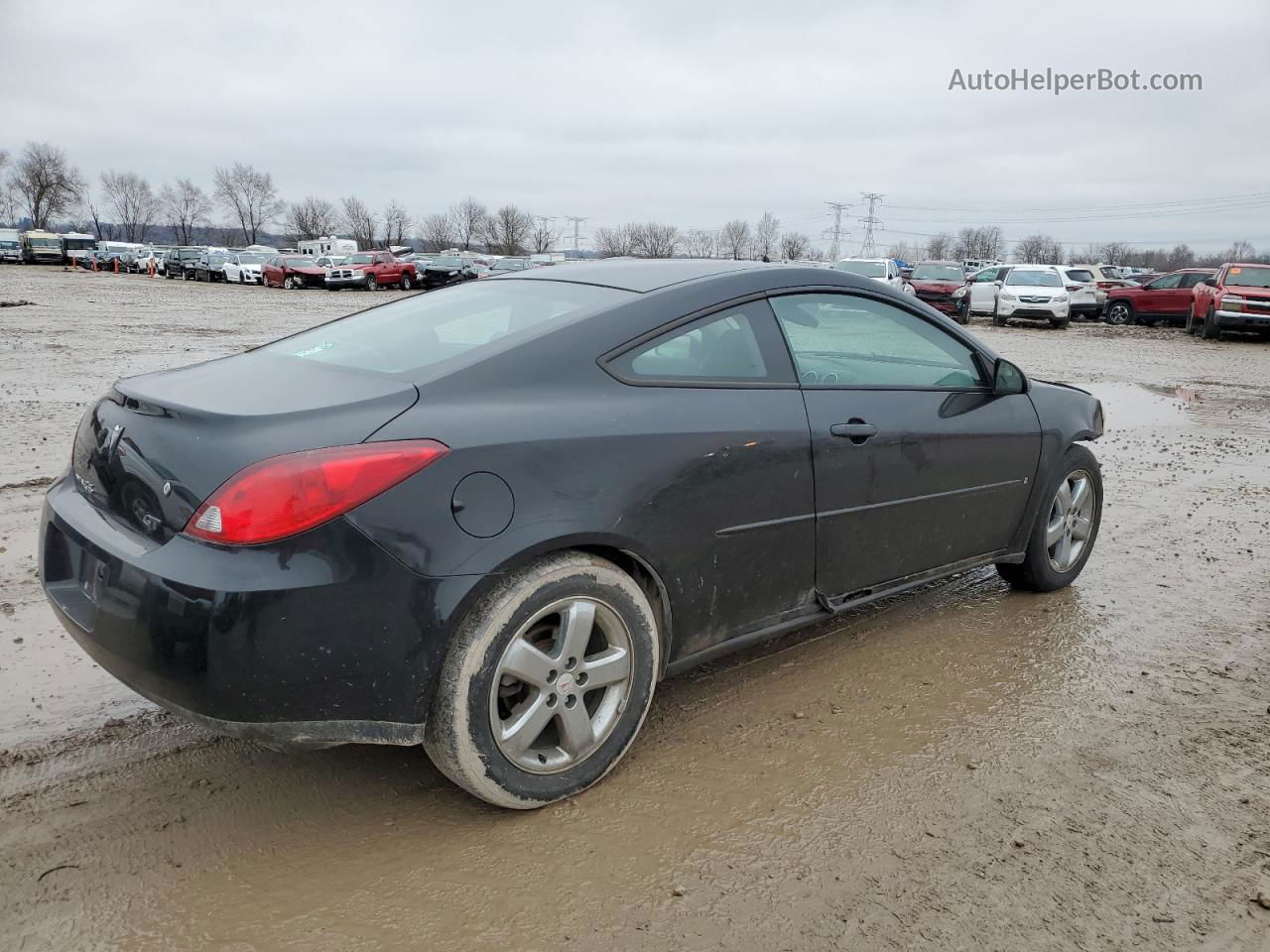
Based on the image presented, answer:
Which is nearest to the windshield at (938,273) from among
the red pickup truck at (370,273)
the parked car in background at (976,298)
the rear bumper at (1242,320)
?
the parked car in background at (976,298)

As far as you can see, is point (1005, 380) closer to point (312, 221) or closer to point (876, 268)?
point (876, 268)

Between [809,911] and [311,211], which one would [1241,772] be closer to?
[809,911]

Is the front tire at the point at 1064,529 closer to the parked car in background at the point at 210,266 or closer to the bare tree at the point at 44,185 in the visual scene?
the parked car in background at the point at 210,266

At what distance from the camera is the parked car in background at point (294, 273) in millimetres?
39750

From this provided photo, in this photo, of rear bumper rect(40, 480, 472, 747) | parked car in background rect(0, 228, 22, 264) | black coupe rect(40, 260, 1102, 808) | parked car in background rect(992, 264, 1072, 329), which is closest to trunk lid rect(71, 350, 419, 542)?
black coupe rect(40, 260, 1102, 808)

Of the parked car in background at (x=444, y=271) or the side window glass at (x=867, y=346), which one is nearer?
the side window glass at (x=867, y=346)

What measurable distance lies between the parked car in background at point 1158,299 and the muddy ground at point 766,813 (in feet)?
85.1

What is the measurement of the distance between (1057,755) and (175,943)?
101 inches

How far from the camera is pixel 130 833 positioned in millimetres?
2518

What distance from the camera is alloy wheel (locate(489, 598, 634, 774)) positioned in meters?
2.54

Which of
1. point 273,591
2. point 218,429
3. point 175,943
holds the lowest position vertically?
point 175,943

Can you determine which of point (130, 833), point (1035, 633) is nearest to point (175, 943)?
point (130, 833)

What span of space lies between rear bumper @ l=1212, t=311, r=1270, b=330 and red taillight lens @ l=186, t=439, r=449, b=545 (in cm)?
2353

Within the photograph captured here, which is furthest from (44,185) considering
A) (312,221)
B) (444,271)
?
(444,271)
